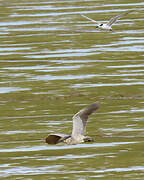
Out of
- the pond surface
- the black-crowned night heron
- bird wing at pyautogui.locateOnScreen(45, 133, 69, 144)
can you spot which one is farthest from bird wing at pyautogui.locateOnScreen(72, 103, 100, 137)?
the pond surface

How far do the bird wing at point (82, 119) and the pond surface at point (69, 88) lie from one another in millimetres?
577

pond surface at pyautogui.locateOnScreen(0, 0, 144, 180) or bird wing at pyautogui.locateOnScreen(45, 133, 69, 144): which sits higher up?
pond surface at pyautogui.locateOnScreen(0, 0, 144, 180)

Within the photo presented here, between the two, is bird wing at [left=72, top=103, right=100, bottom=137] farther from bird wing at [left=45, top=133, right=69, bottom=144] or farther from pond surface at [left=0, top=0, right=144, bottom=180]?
pond surface at [left=0, top=0, right=144, bottom=180]

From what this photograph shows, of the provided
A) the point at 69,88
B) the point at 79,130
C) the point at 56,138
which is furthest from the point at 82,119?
the point at 69,88

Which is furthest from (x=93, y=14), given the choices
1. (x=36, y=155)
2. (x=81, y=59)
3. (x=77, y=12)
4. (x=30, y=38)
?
(x=36, y=155)

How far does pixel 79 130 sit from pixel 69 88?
565 cm

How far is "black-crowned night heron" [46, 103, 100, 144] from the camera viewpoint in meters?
12.1

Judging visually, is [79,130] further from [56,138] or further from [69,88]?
[69,88]

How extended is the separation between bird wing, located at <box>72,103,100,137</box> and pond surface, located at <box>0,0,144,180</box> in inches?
22.7

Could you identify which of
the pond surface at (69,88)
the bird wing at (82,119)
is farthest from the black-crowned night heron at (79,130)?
the pond surface at (69,88)

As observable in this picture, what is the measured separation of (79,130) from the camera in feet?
41.5

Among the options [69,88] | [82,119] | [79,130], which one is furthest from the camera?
[69,88]

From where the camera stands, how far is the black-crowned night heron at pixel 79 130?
39.8 ft

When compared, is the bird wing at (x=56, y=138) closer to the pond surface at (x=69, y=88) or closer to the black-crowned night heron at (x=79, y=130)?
the black-crowned night heron at (x=79, y=130)
